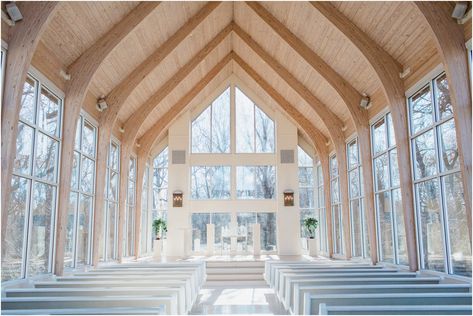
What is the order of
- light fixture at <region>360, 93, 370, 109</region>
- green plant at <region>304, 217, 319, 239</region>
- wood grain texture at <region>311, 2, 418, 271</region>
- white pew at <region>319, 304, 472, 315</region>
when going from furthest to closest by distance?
green plant at <region>304, 217, 319, 239</region> → light fixture at <region>360, 93, 370, 109</region> → wood grain texture at <region>311, 2, 418, 271</region> → white pew at <region>319, 304, 472, 315</region>

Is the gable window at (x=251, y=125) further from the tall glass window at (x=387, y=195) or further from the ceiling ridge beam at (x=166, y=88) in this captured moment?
the tall glass window at (x=387, y=195)

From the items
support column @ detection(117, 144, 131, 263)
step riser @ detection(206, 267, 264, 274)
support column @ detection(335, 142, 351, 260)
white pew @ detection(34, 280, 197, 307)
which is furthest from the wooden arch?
white pew @ detection(34, 280, 197, 307)

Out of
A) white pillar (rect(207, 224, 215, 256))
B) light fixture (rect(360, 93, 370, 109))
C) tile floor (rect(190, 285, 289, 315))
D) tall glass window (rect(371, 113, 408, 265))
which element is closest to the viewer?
tile floor (rect(190, 285, 289, 315))

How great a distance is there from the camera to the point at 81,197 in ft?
29.4

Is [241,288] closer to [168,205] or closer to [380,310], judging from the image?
[168,205]

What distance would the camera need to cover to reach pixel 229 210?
556 inches

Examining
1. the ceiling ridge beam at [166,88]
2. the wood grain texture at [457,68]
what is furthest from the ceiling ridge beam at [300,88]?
the wood grain texture at [457,68]

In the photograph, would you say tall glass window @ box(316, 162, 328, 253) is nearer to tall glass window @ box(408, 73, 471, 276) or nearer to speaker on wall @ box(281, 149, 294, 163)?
speaker on wall @ box(281, 149, 294, 163)

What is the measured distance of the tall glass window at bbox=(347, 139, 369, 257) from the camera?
33.9 ft

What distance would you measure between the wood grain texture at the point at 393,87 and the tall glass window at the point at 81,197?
5.45 m

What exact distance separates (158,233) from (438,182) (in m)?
9.03

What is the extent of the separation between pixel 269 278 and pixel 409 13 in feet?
17.3

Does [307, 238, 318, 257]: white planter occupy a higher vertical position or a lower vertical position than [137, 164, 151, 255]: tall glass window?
lower

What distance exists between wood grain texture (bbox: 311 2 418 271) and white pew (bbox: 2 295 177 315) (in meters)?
5.25
